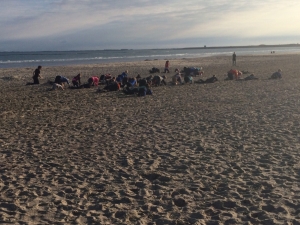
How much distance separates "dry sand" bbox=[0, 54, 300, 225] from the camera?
526cm

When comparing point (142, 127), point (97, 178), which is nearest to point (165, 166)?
point (97, 178)

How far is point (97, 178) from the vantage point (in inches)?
258

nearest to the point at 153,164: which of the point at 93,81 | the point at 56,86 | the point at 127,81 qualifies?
the point at 127,81

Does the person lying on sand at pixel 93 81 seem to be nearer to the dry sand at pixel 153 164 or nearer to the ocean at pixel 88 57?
the dry sand at pixel 153 164

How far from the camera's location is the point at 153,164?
723cm

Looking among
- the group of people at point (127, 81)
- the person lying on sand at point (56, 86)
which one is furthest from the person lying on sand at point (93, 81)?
the person lying on sand at point (56, 86)

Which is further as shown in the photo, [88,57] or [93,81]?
[88,57]

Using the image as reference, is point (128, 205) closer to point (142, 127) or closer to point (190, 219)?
point (190, 219)

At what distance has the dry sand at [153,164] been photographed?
526 centimetres

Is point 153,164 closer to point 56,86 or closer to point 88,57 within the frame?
point 56,86

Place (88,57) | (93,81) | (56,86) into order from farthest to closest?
(88,57) < (93,81) < (56,86)

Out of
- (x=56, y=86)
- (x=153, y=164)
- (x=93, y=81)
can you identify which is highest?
(x=93, y=81)

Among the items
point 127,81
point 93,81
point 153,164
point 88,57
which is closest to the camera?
point 153,164

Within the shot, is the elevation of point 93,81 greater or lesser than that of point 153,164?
greater
